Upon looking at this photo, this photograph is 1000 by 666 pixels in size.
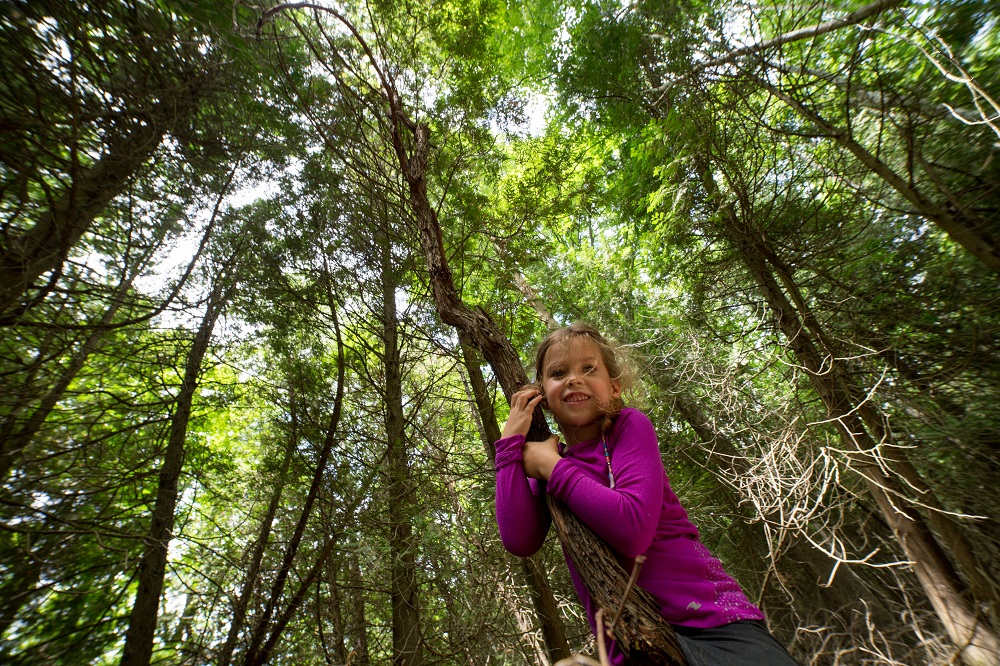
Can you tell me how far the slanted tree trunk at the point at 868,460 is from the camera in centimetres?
317

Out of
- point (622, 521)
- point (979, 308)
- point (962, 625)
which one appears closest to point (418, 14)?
point (622, 521)

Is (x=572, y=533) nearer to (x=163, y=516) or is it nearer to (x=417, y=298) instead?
(x=417, y=298)

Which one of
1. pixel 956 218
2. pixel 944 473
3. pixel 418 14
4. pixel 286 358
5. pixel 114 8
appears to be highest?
pixel 418 14

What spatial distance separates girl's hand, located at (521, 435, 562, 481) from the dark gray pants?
0.55 meters

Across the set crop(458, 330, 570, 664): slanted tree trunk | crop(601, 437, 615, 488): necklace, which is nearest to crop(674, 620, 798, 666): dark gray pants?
crop(601, 437, 615, 488): necklace

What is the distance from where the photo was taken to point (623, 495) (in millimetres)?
1210

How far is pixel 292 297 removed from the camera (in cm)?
413

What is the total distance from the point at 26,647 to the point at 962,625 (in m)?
6.80

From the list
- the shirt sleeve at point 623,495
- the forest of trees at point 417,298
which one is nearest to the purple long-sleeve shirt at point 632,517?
the shirt sleeve at point 623,495

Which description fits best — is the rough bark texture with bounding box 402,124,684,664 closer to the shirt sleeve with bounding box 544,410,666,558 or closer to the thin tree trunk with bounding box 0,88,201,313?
the shirt sleeve with bounding box 544,410,666,558

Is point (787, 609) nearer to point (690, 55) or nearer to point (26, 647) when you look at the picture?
point (690, 55)

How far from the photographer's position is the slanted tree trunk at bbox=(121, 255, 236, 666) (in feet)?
11.6

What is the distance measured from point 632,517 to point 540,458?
1.17 ft

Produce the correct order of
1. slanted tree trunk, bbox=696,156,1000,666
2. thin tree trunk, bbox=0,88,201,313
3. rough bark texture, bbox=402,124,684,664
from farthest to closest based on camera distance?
1. slanted tree trunk, bbox=696,156,1000,666
2. thin tree trunk, bbox=0,88,201,313
3. rough bark texture, bbox=402,124,684,664
